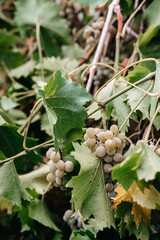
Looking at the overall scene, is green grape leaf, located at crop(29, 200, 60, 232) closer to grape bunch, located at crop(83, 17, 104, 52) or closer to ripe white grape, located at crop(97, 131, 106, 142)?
ripe white grape, located at crop(97, 131, 106, 142)

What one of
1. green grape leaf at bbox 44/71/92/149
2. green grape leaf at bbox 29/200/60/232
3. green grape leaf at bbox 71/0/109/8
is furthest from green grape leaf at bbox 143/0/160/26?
green grape leaf at bbox 29/200/60/232

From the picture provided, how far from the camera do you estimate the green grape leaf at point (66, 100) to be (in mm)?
758

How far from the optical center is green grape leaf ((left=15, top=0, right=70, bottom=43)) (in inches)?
61.4

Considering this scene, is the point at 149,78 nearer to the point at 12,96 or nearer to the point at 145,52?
the point at 145,52

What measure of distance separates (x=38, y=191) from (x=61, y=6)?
109 cm

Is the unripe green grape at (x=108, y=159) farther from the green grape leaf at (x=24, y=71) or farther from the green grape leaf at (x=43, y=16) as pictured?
the green grape leaf at (x=43, y=16)

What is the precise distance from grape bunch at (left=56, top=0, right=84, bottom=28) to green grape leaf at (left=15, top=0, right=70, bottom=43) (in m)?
0.09

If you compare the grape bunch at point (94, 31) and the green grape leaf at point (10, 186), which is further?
the grape bunch at point (94, 31)

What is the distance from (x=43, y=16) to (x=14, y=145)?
0.88 meters

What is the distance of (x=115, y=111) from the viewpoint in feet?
2.81

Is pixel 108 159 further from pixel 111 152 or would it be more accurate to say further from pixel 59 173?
pixel 59 173

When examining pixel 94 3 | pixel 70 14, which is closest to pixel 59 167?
pixel 94 3

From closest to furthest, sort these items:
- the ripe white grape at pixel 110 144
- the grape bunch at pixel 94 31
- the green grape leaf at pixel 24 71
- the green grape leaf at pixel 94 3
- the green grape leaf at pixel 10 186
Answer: the ripe white grape at pixel 110 144
the green grape leaf at pixel 10 186
the green grape leaf at pixel 94 3
the grape bunch at pixel 94 31
the green grape leaf at pixel 24 71

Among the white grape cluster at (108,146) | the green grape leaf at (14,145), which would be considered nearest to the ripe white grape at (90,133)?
the white grape cluster at (108,146)
